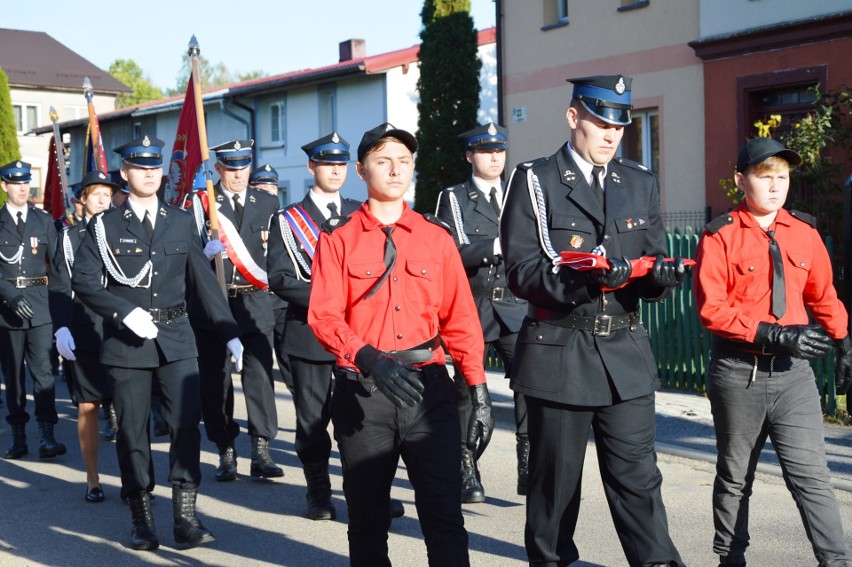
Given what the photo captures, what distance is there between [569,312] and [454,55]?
22.3 m

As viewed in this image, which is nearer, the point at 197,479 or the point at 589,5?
the point at 197,479

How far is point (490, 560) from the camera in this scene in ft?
20.1

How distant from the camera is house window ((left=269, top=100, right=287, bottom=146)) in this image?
114 ft

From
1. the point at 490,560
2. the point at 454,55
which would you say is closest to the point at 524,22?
the point at 454,55

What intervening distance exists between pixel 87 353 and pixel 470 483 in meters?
2.86

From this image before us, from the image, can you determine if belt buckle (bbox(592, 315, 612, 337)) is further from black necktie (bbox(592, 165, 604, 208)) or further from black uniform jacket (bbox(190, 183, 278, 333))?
black uniform jacket (bbox(190, 183, 278, 333))

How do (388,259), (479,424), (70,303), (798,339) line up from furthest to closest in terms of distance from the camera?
(70,303) < (798,339) < (388,259) < (479,424)

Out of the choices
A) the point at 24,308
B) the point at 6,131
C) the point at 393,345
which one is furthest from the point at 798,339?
the point at 6,131

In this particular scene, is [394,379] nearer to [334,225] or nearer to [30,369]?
[334,225]

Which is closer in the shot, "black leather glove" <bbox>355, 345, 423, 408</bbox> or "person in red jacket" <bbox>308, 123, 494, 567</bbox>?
"black leather glove" <bbox>355, 345, 423, 408</bbox>

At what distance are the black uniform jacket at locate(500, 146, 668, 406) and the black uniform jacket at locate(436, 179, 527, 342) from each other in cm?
224

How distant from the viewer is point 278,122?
35344 millimetres

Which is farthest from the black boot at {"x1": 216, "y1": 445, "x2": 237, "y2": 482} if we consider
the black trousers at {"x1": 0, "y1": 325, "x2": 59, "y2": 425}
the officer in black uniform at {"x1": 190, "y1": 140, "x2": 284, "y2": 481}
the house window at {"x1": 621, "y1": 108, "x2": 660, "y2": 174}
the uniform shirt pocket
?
the house window at {"x1": 621, "y1": 108, "x2": 660, "y2": 174}

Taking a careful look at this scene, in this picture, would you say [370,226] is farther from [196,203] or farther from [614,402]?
[196,203]
